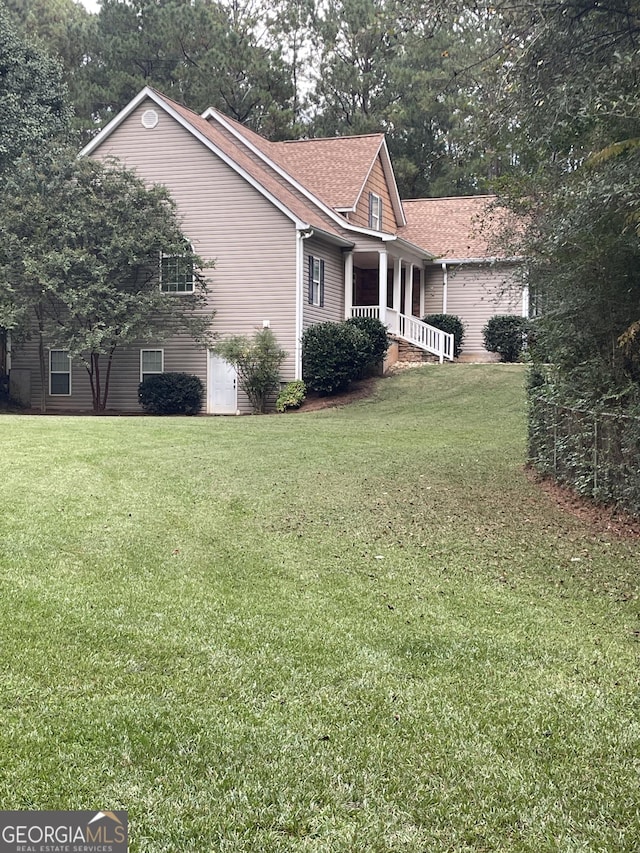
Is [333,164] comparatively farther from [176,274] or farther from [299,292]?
[176,274]

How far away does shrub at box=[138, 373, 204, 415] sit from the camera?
20.3m

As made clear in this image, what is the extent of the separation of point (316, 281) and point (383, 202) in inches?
247

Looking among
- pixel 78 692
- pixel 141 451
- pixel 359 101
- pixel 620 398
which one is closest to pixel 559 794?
pixel 78 692

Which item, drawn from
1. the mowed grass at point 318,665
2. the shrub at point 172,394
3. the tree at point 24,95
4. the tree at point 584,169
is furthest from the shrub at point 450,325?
the mowed grass at point 318,665

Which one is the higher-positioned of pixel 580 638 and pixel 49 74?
pixel 49 74

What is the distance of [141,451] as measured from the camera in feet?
→ 36.4

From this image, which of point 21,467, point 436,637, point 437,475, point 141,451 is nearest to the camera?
point 436,637

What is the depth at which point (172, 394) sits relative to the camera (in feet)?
66.6

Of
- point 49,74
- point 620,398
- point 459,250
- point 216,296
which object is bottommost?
point 620,398

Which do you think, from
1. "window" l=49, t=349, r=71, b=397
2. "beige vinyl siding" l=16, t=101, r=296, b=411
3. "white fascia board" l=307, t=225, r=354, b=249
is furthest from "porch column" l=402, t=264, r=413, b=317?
"window" l=49, t=349, r=71, b=397

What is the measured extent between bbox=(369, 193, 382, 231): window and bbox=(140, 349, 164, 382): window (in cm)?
816

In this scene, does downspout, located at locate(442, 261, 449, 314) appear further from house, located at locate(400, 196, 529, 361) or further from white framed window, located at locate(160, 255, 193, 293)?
white framed window, located at locate(160, 255, 193, 293)

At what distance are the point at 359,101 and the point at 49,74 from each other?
18.5 metres

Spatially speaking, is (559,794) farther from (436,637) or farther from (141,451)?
(141,451)
